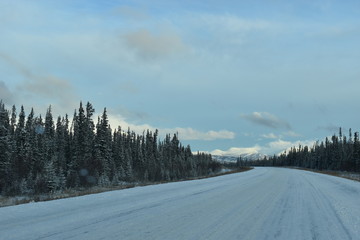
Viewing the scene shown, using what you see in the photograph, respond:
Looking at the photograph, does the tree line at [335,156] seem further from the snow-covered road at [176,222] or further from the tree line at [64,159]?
the snow-covered road at [176,222]

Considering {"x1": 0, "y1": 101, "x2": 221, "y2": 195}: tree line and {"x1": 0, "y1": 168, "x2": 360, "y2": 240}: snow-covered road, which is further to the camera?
{"x1": 0, "y1": 101, "x2": 221, "y2": 195}: tree line

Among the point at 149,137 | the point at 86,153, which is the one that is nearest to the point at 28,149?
the point at 86,153

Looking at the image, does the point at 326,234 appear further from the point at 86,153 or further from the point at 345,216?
the point at 86,153

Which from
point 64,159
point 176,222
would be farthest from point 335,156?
point 176,222

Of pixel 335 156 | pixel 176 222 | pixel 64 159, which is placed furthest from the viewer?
pixel 335 156

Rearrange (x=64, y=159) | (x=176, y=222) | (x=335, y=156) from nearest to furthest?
(x=176, y=222), (x=64, y=159), (x=335, y=156)

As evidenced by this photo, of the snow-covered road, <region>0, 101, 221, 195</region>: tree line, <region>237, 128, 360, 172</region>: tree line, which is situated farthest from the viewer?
<region>237, 128, 360, 172</region>: tree line

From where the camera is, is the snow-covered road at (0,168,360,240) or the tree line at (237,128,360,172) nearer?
the snow-covered road at (0,168,360,240)

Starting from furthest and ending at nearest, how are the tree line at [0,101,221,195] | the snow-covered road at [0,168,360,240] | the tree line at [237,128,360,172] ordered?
the tree line at [237,128,360,172], the tree line at [0,101,221,195], the snow-covered road at [0,168,360,240]

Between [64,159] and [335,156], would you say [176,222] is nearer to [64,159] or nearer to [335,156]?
[64,159]

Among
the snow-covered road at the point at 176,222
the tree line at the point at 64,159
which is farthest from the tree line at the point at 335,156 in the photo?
the snow-covered road at the point at 176,222

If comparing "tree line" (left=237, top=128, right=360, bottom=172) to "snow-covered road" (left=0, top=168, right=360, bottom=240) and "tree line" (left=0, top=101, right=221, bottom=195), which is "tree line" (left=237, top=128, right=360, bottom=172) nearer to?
"tree line" (left=0, top=101, right=221, bottom=195)

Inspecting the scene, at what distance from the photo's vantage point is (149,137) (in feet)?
350

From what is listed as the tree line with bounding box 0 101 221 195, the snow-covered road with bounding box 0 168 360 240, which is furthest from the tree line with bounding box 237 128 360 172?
the snow-covered road with bounding box 0 168 360 240
